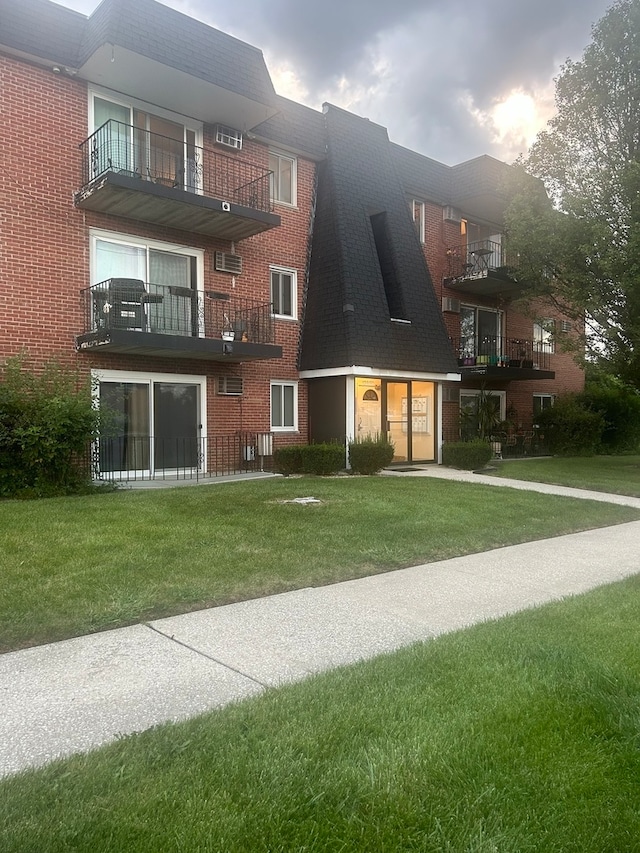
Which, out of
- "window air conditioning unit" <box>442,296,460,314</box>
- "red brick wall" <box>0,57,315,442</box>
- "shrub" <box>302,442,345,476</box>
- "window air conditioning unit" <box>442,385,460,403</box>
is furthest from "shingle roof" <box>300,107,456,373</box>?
"red brick wall" <box>0,57,315,442</box>

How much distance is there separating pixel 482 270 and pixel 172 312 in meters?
10.5

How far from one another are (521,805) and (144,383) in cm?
1252

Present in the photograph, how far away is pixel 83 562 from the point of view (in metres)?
5.88

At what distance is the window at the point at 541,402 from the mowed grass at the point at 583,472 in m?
4.23

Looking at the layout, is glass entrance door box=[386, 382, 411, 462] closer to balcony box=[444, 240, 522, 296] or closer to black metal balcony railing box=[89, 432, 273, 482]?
black metal balcony railing box=[89, 432, 273, 482]

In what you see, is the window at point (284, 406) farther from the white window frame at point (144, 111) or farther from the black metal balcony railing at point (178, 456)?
the white window frame at point (144, 111)

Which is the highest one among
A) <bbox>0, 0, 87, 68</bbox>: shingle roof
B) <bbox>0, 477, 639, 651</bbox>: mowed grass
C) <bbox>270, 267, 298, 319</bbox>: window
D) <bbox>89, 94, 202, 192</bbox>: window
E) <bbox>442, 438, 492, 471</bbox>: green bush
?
<bbox>0, 0, 87, 68</bbox>: shingle roof

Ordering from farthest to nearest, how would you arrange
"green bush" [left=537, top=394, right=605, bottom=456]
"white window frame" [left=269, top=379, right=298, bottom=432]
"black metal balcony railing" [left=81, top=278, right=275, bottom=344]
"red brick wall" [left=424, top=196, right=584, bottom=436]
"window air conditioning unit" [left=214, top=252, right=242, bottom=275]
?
"green bush" [left=537, top=394, right=605, bottom=456] → "red brick wall" [left=424, top=196, right=584, bottom=436] → "white window frame" [left=269, top=379, right=298, bottom=432] → "window air conditioning unit" [left=214, top=252, right=242, bottom=275] → "black metal balcony railing" [left=81, top=278, right=275, bottom=344]

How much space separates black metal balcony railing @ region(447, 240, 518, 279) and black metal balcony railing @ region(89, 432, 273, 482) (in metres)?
9.00

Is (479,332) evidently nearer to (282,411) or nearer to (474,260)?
(474,260)

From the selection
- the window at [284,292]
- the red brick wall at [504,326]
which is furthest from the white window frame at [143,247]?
the red brick wall at [504,326]

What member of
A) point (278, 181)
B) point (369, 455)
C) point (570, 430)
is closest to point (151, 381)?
point (369, 455)

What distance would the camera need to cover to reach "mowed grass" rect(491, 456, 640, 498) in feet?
43.3

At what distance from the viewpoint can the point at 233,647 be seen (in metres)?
4.12
